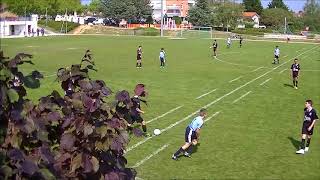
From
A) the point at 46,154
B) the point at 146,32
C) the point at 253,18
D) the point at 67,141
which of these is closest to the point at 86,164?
the point at 67,141

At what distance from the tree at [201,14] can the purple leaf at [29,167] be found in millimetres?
113340

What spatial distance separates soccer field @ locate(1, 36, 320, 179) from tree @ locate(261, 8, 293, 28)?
3927 inches

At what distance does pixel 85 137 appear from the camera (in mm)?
3785

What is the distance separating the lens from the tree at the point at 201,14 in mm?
114500

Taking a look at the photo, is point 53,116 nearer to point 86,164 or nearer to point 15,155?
point 86,164

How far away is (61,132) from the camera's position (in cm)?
421

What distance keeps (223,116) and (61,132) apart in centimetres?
1746

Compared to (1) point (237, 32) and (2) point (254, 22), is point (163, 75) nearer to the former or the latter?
(1) point (237, 32)

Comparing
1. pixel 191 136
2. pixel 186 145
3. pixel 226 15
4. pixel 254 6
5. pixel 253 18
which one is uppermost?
pixel 254 6

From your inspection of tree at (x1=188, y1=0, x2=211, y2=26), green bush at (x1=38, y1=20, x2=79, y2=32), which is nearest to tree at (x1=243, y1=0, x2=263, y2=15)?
tree at (x1=188, y1=0, x2=211, y2=26)

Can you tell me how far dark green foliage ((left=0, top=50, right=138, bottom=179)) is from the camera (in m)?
3.39

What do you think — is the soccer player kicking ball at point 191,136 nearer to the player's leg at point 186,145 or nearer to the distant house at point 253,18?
the player's leg at point 186,145

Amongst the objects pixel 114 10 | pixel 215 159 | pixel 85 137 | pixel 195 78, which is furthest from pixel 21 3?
pixel 85 137

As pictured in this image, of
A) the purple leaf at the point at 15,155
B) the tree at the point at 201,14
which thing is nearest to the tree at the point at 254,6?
the tree at the point at 201,14
